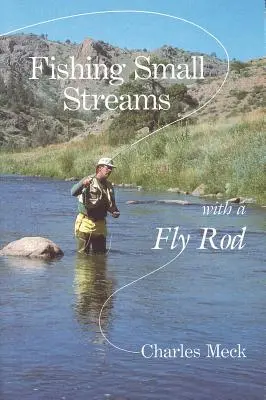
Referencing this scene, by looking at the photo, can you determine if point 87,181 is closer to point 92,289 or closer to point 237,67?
point 92,289

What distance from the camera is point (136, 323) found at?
17.9 ft

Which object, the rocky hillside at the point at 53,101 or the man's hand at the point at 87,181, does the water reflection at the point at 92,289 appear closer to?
the man's hand at the point at 87,181

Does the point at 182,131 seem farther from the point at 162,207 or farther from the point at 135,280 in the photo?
the point at 135,280

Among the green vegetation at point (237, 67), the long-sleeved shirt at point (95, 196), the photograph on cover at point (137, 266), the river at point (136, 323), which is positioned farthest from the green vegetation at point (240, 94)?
the long-sleeved shirt at point (95, 196)

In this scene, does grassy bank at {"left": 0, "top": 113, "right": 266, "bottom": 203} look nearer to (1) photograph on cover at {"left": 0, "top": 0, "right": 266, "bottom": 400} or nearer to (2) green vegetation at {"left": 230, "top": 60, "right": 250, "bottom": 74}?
(1) photograph on cover at {"left": 0, "top": 0, "right": 266, "bottom": 400}

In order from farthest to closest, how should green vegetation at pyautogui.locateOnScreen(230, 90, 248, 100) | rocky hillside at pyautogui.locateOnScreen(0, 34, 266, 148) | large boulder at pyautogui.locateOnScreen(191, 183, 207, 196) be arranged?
1. green vegetation at pyautogui.locateOnScreen(230, 90, 248, 100)
2. rocky hillside at pyautogui.locateOnScreen(0, 34, 266, 148)
3. large boulder at pyautogui.locateOnScreen(191, 183, 207, 196)

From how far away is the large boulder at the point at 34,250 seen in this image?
27.6 feet

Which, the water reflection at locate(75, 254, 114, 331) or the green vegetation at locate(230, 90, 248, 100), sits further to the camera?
the green vegetation at locate(230, 90, 248, 100)

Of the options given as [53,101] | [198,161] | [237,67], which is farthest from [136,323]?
[53,101]

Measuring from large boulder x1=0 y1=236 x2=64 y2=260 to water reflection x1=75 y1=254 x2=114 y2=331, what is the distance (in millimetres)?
276

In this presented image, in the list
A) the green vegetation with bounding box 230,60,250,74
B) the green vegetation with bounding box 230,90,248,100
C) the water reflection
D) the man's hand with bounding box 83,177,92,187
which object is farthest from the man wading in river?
the green vegetation with bounding box 230,60,250,74

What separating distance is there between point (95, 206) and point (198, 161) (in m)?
8.68

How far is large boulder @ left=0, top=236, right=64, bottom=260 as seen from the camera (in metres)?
8.42

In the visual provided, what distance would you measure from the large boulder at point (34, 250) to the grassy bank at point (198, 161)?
6.89 meters
